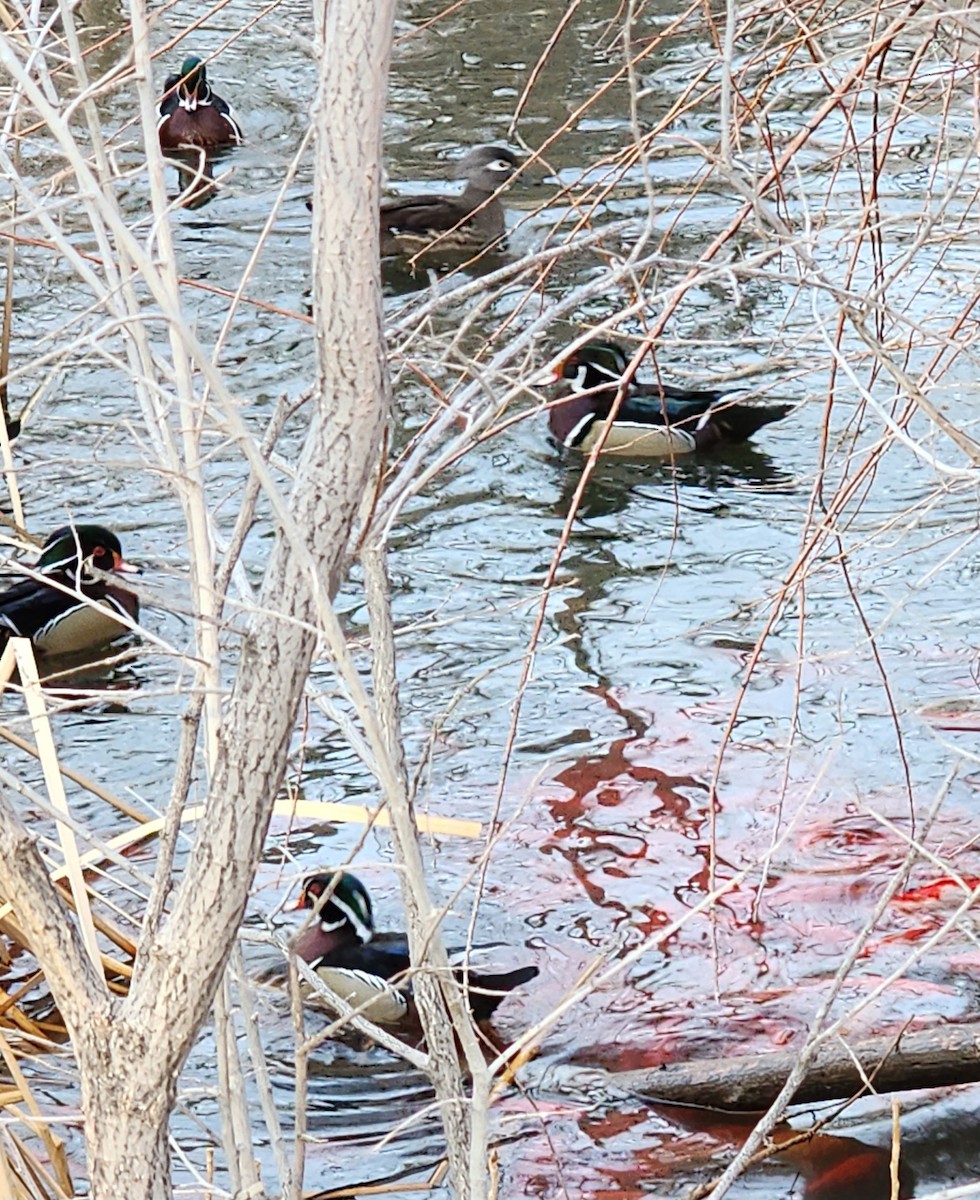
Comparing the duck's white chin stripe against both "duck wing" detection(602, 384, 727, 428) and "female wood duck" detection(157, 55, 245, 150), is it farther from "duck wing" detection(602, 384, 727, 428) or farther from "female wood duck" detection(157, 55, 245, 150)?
"female wood duck" detection(157, 55, 245, 150)

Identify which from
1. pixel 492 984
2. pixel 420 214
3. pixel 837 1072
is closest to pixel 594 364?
pixel 420 214

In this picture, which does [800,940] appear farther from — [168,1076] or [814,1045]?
[168,1076]

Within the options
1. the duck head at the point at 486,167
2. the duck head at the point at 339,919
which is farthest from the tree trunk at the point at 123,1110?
the duck head at the point at 486,167

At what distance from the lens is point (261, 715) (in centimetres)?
192

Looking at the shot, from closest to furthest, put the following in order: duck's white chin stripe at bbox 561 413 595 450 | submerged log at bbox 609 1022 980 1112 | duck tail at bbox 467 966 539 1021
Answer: submerged log at bbox 609 1022 980 1112, duck tail at bbox 467 966 539 1021, duck's white chin stripe at bbox 561 413 595 450

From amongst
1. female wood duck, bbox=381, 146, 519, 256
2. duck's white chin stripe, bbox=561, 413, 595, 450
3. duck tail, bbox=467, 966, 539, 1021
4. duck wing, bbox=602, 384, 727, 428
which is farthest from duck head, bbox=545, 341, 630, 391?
duck tail, bbox=467, 966, 539, 1021

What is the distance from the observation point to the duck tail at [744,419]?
8047mm

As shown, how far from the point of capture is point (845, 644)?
648 cm

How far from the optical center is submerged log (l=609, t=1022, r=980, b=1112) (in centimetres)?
372

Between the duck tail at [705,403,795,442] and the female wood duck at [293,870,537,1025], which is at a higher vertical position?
the duck tail at [705,403,795,442]

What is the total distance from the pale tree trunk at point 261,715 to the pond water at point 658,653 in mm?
142

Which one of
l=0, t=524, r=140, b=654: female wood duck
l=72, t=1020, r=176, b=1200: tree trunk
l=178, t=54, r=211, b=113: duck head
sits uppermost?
l=72, t=1020, r=176, b=1200: tree trunk

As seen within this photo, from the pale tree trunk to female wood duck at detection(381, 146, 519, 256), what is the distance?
7941 mm

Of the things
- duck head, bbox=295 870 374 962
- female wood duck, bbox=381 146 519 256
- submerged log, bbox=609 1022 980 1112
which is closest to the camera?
submerged log, bbox=609 1022 980 1112
